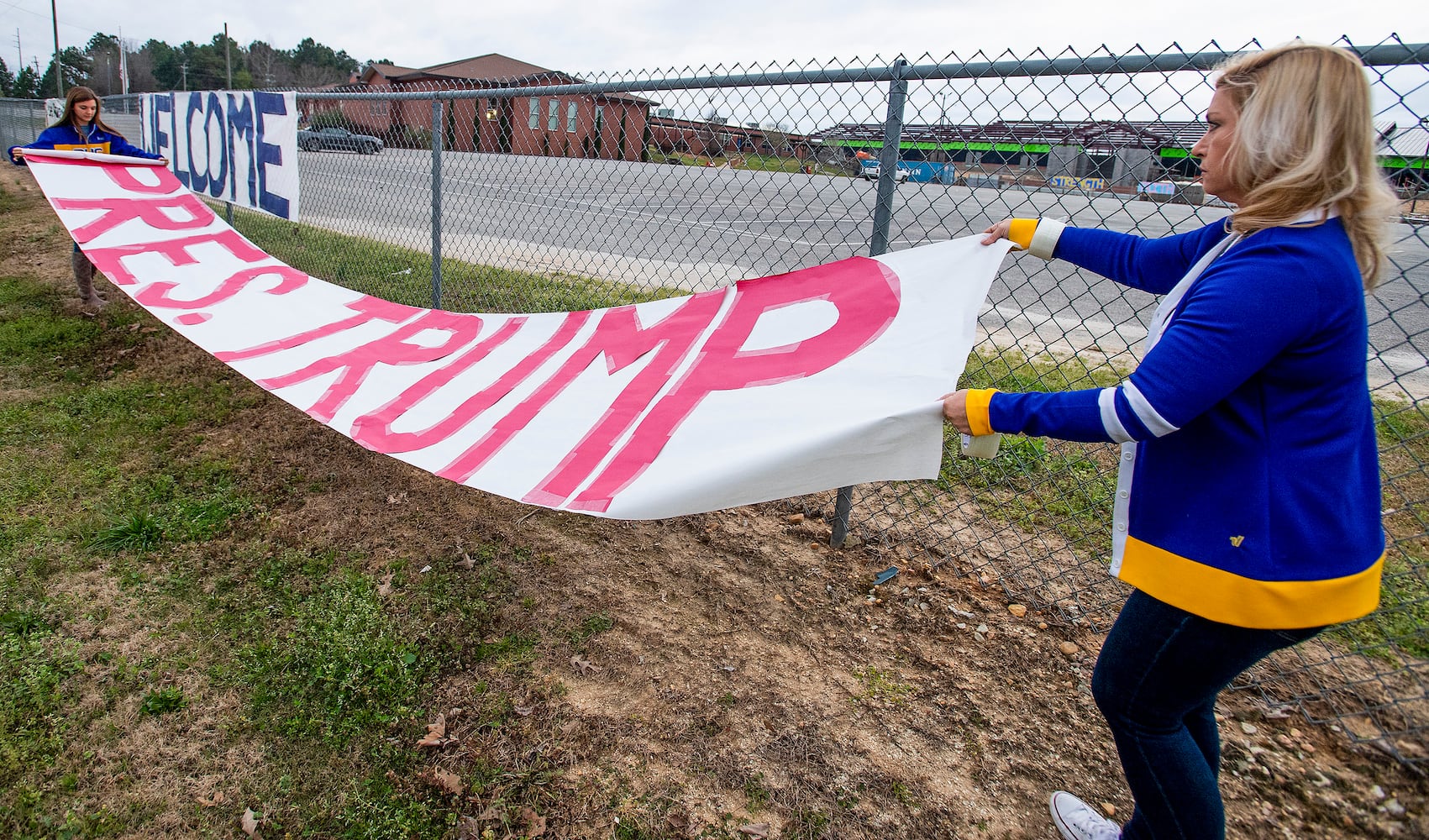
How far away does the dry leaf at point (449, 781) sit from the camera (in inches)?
80.8

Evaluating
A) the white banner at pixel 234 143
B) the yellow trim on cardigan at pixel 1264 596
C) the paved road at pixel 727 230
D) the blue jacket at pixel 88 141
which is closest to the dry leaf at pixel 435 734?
the yellow trim on cardigan at pixel 1264 596

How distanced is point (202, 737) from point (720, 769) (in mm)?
1472

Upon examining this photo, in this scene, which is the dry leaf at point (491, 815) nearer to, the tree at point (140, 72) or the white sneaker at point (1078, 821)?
the white sneaker at point (1078, 821)

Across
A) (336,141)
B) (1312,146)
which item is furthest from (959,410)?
(336,141)

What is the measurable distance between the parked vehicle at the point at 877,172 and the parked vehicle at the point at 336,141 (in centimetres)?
540

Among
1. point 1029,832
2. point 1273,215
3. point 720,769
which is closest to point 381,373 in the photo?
point 720,769

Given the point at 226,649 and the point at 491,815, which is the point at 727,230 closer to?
the point at 226,649

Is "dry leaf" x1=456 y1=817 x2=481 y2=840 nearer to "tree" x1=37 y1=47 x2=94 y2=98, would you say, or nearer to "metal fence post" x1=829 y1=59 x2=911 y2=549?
"metal fence post" x1=829 y1=59 x2=911 y2=549

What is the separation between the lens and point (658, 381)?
256cm

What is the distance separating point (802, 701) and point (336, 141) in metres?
7.36

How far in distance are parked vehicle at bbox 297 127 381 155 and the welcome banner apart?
3.67 metres

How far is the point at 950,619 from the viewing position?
9.42 feet

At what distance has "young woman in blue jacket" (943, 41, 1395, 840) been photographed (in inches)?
49.6

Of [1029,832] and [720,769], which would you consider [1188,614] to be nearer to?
[1029,832]
